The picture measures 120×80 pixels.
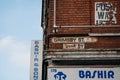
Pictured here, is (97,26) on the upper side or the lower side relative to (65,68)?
upper

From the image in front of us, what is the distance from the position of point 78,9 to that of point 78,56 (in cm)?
191

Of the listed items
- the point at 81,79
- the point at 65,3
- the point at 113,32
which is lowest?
the point at 81,79

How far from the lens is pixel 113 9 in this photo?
16.3m

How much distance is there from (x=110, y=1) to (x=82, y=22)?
1.32 m

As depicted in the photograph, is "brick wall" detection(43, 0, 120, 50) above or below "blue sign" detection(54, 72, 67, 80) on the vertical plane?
above

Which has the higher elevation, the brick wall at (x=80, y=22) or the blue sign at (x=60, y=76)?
the brick wall at (x=80, y=22)

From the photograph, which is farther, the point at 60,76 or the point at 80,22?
the point at 80,22

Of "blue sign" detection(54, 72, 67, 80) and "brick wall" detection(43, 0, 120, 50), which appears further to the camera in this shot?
"brick wall" detection(43, 0, 120, 50)

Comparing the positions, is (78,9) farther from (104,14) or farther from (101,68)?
(101,68)

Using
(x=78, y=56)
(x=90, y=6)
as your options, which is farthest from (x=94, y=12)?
(x=78, y=56)

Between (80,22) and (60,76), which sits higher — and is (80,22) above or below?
above

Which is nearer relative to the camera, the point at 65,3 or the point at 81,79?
the point at 81,79

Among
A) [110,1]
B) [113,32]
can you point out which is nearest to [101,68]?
[113,32]

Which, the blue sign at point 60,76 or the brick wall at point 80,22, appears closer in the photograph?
the blue sign at point 60,76
